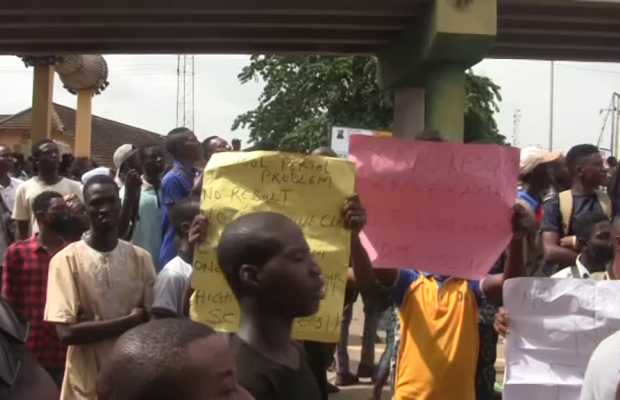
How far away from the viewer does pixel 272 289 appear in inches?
92.7

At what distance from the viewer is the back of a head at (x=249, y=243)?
7.75ft

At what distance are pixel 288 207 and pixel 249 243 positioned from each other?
2.85ft

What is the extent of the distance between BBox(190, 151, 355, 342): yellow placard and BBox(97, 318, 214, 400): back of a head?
1.45 meters

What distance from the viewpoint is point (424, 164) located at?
3.60 meters

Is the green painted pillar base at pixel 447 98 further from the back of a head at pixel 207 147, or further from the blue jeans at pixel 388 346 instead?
the blue jeans at pixel 388 346

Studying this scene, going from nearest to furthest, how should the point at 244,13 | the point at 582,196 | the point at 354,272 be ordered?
the point at 354,272
the point at 582,196
the point at 244,13

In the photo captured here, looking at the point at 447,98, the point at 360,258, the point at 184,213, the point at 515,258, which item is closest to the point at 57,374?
the point at 184,213

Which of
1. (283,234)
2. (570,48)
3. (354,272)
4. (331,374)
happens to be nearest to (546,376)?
(354,272)

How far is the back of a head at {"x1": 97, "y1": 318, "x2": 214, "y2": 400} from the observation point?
1518 millimetres

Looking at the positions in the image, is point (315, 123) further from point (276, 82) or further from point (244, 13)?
point (244, 13)

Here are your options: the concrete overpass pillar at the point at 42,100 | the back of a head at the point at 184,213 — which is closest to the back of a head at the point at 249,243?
the back of a head at the point at 184,213

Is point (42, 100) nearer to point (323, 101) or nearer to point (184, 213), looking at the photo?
point (323, 101)

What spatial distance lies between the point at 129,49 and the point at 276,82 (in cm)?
1136

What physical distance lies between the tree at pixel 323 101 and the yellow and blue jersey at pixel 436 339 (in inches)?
623
